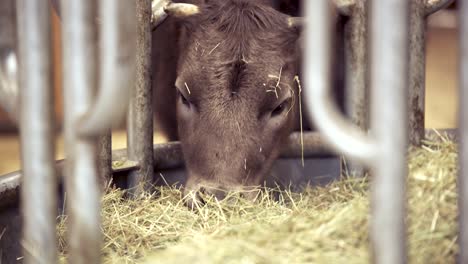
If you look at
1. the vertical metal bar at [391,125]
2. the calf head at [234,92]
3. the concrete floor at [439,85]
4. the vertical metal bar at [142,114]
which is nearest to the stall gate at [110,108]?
the vertical metal bar at [391,125]

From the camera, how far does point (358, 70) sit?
11.4ft

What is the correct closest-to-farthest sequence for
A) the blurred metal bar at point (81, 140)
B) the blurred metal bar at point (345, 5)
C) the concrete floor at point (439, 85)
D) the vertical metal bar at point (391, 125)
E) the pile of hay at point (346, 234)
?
the vertical metal bar at point (391, 125), the blurred metal bar at point (81, 140), the pile of hay at point (346, 234), the blurred metal bar at point (345, 5), the concrete floor at point (439, 85)

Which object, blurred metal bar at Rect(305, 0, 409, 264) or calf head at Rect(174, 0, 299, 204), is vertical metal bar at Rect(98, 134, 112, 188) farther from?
blurred metal bar at Rect(305, 0, 409, 264)

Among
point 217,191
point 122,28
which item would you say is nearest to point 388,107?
point 122,28

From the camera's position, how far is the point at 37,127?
1402 millimetres

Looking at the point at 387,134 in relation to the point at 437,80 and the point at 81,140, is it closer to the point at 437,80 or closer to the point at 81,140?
the point at 81,140

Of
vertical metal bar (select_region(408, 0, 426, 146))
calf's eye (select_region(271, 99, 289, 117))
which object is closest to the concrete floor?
calf's eye (select_region(271, 99, 289, 117))

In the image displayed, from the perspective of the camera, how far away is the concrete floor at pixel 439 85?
8.11 m

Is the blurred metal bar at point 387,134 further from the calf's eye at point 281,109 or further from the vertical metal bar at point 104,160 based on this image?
the calf's eye at point 281,109

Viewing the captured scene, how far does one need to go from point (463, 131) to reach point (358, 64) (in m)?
2.17

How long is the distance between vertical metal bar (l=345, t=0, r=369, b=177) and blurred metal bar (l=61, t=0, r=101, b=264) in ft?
7.42

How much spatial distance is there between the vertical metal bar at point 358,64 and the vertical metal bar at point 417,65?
43 cm

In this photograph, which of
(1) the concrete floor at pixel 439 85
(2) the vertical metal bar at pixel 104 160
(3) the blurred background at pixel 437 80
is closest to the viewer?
(2) the vertical metal bar at pixel 104 160

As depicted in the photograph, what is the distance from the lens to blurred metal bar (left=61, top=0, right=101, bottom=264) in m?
1.31
